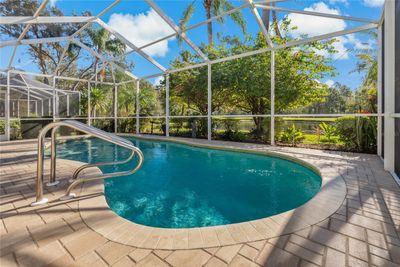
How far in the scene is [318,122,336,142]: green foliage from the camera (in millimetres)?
6935

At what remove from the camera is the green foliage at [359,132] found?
5.79 m

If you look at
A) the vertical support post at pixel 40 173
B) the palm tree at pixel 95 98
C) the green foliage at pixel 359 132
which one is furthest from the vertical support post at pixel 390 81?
the palm tree at pixel 95 98

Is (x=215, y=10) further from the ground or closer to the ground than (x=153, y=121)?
further from the ground

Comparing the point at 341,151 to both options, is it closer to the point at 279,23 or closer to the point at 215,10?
the point at 279,23

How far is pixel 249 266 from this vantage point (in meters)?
1.42

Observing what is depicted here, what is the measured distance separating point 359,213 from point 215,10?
44.5ft

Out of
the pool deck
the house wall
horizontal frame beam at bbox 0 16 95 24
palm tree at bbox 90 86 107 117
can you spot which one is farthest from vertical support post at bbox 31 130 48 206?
palm tree at bbox 90 86 107 117

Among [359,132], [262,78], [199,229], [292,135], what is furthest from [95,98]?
[359,132]

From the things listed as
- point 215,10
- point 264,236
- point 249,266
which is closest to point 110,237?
point 249,266

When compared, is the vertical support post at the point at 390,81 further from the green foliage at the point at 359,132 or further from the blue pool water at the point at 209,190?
the green foliage at the point at 359,132

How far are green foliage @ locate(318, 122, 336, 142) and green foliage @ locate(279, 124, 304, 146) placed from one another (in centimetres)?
72

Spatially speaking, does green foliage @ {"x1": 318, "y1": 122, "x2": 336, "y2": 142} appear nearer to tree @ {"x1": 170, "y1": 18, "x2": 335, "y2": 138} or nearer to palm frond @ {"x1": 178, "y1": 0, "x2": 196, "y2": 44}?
tree @ {"x1": 170, "y1": 18, "x2": 335, "y2": 138}

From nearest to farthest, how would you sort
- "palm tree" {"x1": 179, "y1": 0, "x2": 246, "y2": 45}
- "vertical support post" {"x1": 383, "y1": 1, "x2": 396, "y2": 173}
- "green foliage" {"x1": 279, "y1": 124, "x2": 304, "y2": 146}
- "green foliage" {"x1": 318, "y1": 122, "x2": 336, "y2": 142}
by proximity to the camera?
"vertical support post" {"x1": 383, "y1": 1, "x2": 396, "y2": 173} < "green foliage" {"x1": 318, "y1": 122, "x2": 336, "y2": 142} < "green foliage" {"x1": 279, "y1": 124, "x2": 304, "y2": 146} < "palm tree" {"x1": 179, "y1": 0, "x2": 246, "y2": 45}

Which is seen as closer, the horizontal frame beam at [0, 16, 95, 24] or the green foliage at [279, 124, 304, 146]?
the horizontal frame beam at [0, 16, 95, 24]
